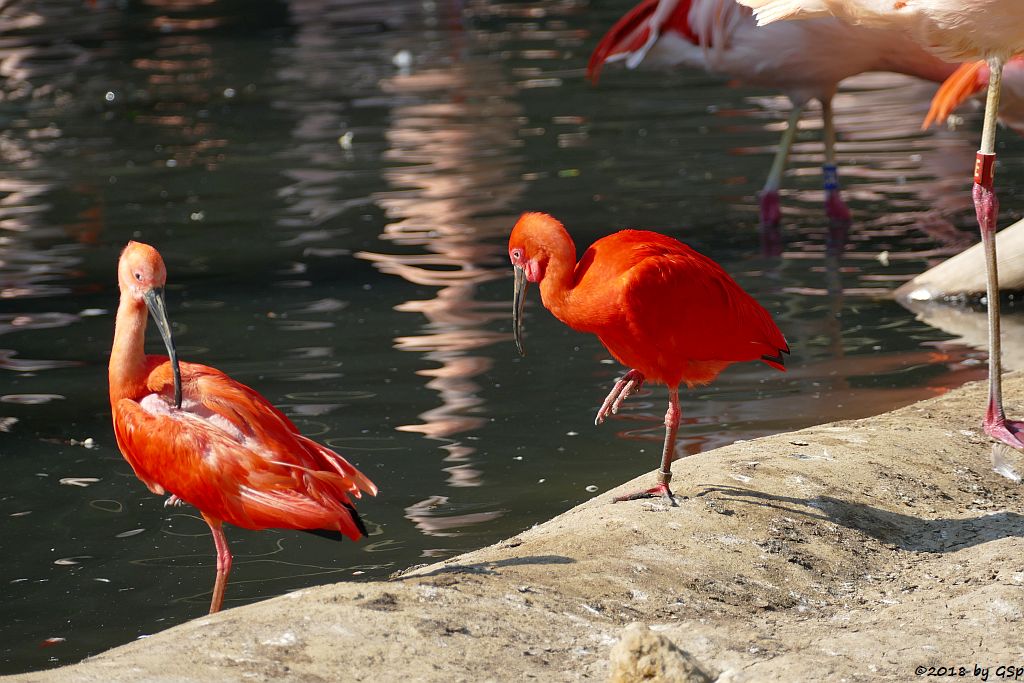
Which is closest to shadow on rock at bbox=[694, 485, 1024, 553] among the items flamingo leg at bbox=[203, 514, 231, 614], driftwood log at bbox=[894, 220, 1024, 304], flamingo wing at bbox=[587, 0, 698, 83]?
flamingo leg at bbox=[203, 514, 231, 614]

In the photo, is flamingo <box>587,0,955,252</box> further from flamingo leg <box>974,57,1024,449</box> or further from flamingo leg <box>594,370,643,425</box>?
flamingo leg <box>594,370,643,425</box>

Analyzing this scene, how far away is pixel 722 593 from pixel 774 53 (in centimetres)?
517

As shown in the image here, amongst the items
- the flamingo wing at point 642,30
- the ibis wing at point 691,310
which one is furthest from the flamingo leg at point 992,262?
the flamingo wing at point 642,30

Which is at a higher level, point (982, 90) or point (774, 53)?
point (774, 53)

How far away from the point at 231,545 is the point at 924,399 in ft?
9.08

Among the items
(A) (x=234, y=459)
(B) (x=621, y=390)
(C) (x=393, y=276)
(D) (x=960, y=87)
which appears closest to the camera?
(A) (x=234, y=459)

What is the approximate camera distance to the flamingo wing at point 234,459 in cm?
378

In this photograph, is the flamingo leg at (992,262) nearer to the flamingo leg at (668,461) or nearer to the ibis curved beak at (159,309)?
Answer: the flamingo leg at (668,461)

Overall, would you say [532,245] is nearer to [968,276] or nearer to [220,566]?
[220,566]

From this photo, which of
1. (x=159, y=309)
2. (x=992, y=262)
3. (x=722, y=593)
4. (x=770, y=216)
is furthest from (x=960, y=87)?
(x=159, y=309)

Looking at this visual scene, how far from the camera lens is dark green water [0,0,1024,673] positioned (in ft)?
16.1

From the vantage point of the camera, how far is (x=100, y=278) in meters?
8.39

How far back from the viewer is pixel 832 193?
28.8 feet

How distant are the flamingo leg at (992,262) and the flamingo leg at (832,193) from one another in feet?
11.8
